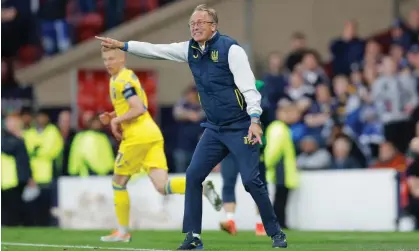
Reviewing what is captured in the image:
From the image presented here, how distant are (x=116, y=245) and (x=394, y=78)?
333 inches

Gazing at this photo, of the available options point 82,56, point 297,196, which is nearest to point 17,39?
point 82,56

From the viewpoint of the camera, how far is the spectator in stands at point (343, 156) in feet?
60.5

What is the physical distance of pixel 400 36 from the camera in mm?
21031

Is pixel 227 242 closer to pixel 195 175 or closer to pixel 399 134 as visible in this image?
pixel 195 175

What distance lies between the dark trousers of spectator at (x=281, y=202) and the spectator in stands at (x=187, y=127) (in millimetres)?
3081

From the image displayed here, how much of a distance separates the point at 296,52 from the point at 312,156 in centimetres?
296

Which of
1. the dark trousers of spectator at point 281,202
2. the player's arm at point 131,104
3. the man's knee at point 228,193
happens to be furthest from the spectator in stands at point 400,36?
the player's arm at point 131,104

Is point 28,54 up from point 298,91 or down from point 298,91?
up

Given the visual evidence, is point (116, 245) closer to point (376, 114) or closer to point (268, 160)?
point (268, 160)

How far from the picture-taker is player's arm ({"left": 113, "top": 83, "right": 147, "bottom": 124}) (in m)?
13.3

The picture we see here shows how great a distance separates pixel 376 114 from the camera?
19.7m

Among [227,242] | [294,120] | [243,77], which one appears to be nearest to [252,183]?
[243,77]

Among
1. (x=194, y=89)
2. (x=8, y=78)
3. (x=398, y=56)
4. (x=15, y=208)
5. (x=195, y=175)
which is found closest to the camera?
(x=195, y=175)

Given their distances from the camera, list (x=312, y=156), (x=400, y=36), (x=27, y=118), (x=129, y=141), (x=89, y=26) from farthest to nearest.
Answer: (x=89, y=26) → (x=27, y=118) → (x=400, y=36) → (x=312, y=156) → (x=129, y=141)
